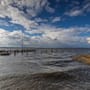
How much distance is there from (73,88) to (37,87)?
416 cm

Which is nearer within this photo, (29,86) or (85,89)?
(85,89)

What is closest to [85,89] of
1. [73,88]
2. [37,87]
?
[73,88]

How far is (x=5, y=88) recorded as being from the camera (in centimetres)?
1450

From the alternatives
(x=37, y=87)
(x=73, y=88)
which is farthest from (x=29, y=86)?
(x=73, y=88)

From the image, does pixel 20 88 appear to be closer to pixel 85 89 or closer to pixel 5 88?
pixel 5 88

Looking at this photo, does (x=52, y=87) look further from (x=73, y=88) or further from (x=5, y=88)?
(x=5, y=88)

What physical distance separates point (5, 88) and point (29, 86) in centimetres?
274

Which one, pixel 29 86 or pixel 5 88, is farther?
pixel 29 86

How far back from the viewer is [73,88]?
1484 centimetres

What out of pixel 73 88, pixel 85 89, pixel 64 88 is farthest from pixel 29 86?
pixel 85 89

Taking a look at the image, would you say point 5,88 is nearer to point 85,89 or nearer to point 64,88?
point 64,88

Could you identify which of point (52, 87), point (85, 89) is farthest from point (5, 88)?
point (85, 89)

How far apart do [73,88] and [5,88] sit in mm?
7699

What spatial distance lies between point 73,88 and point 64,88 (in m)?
1.04
